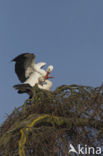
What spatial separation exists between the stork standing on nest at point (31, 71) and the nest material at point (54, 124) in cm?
254

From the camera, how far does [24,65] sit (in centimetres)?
680

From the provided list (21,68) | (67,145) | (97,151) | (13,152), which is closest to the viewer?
(13,152)

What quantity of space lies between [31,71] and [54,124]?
3.85 m

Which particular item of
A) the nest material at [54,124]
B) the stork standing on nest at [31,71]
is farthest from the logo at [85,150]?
the stork standing on nest at [31,71]

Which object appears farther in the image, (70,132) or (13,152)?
(70,132)

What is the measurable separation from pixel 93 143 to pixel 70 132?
0.85 ft

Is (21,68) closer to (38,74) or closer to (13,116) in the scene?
(38,74)

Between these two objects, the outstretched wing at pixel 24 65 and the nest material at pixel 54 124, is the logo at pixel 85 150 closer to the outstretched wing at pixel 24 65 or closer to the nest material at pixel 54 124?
the nest material at pixel 54 124

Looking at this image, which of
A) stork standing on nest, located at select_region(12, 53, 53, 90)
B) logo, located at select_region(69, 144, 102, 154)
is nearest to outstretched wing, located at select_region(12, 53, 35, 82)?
stork standing on nest, located at select_region(12, 53, 53, 90)

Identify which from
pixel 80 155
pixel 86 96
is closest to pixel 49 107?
pixel 86 96

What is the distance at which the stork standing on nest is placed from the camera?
6.43 metres

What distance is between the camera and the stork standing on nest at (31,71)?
6.43 meters

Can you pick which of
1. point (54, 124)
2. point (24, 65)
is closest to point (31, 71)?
point (24, 65)

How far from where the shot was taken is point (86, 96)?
356cm
